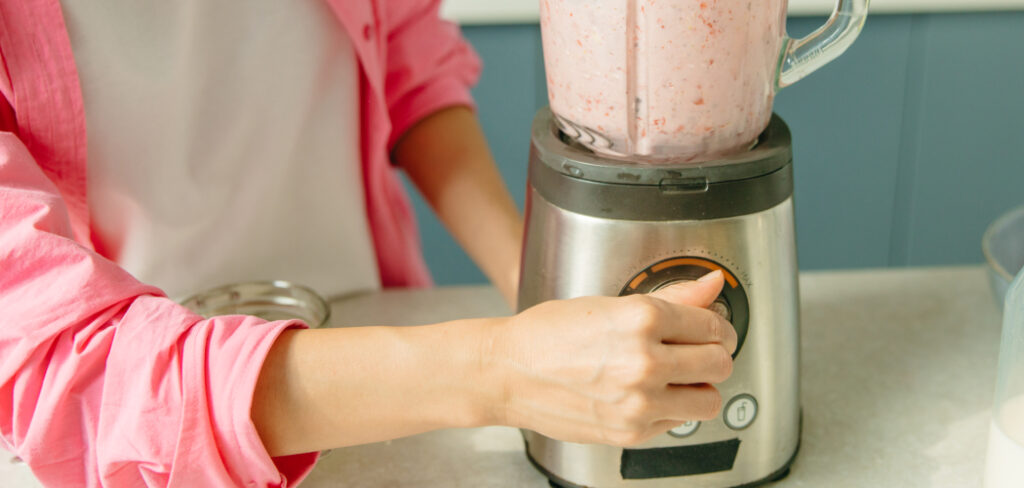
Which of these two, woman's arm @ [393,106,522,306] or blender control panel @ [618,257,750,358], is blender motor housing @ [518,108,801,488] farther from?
woman's arm @ [393,106,522,306]

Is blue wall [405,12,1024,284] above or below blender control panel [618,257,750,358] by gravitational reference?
→ below

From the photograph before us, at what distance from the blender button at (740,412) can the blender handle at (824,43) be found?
20cm

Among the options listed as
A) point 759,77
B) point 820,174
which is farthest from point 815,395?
point 820,174

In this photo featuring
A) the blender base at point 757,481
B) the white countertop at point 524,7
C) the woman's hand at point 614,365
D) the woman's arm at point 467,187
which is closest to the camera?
the woman's hand at point 614,365

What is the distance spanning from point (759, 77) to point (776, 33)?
26mm

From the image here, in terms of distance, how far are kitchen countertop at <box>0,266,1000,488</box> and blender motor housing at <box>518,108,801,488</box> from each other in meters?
0.05

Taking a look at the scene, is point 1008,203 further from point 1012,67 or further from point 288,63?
point 288,63

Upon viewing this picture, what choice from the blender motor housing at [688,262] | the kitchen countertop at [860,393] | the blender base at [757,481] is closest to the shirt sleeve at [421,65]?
the kitchen countertop at [860,393]

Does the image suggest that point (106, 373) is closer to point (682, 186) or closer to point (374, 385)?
point (374, 385)

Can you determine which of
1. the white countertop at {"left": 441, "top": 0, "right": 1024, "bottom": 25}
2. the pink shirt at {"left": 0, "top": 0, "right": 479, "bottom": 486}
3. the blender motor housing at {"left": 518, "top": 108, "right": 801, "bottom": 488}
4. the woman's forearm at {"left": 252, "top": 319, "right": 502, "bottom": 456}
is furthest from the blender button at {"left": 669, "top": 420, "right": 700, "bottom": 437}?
the white countertop at {"left": 441, "top": 0, "right": 1024, "bottom": 25}

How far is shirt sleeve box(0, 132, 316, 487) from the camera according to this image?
0.51 meters

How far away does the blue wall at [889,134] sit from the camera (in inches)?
66.1

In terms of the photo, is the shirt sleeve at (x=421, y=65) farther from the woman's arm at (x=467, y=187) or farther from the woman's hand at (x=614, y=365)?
the woman's hand at (x=614, y=365)

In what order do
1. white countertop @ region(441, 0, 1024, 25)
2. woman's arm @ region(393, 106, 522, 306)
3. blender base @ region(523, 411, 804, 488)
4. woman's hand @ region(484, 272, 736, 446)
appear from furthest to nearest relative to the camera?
white countertop @ region(441, 0, 1024, 25)
woman's arm @ region(393, 106, 522, 306)
blender base @ region(523, 411, 804, 488)
woman's hand @ region(484, 272, 736, 446)
